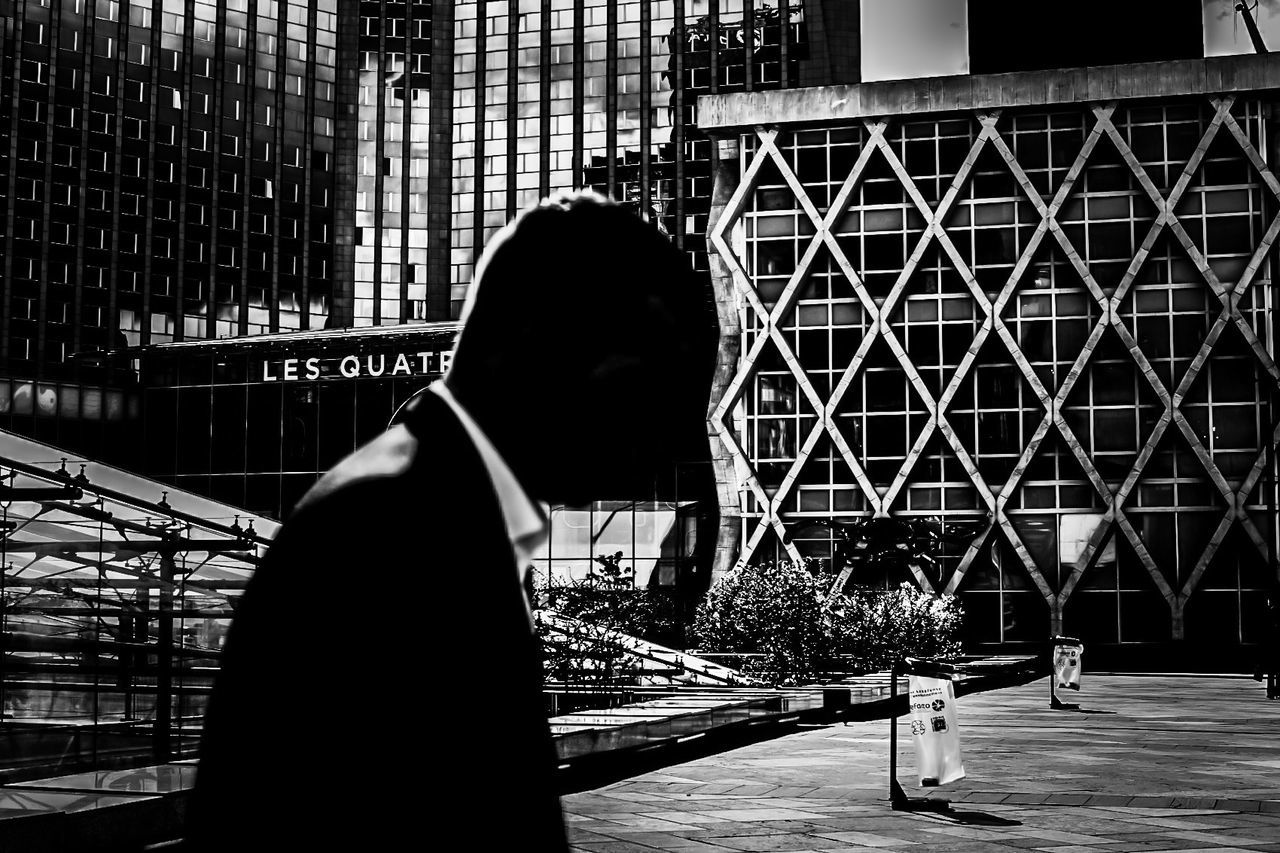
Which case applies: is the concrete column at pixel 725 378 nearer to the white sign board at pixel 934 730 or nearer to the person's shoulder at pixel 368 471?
the white sign board at pixel 934 730

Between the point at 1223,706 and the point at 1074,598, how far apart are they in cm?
2201

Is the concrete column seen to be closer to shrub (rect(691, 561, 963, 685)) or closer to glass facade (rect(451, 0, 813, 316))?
shrub (rect(691, 561, 963, 685))

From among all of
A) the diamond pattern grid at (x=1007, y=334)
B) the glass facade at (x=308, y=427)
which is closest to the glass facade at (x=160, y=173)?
the glass facade at (x=308, y=427)

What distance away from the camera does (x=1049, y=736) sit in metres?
20.9

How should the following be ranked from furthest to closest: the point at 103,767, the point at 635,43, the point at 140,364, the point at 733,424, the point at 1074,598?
the point at 635,43 < the point at 140,364 < the point at 733,424 < the point at 1074,598 < the point at 103,767

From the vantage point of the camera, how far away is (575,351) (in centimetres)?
167

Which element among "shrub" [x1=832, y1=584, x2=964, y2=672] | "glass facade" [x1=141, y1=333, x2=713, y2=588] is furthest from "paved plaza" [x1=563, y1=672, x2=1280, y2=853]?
"glass facade" [x1=141, y1=333, x2=713, y2=588]

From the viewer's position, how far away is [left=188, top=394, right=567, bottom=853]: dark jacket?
56.1 inches

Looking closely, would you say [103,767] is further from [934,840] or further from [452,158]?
[452,158]

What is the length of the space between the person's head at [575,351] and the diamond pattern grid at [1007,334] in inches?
1971

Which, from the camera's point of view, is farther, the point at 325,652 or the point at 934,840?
the point at 934,840

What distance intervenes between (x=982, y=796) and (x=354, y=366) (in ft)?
155

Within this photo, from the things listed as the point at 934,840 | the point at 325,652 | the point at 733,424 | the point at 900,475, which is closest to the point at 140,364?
the point at 733,424

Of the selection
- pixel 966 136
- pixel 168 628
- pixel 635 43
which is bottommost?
pixel 168 628
